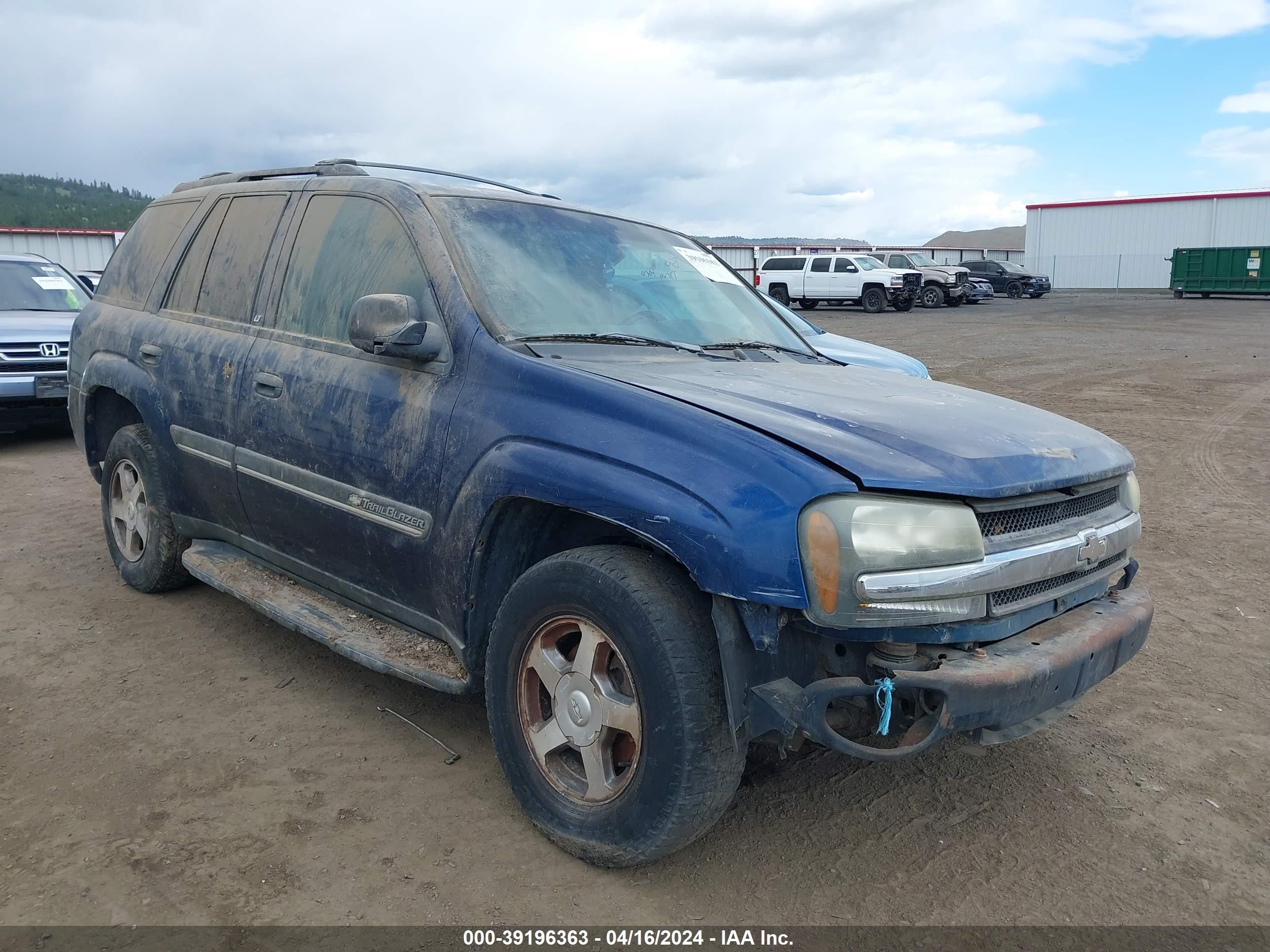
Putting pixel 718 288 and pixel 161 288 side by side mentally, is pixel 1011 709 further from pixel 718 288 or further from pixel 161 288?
pixel 161 288

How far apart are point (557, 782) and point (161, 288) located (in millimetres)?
3195

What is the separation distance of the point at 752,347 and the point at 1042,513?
1409 millimetres

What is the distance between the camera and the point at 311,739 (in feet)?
11.4

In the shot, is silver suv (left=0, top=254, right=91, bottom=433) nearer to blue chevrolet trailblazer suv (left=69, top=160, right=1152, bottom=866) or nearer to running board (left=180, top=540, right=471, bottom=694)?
running board (left=180, top=540, right=471, bottom=694)

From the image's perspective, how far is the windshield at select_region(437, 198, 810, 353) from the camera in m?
3.27

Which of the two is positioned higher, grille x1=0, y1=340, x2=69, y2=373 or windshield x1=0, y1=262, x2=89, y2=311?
windshield x1=0, y1=262, x2=89, y2=311

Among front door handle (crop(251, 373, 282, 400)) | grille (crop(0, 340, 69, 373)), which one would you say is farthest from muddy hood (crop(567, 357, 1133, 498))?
grille (crop(0, 340, 69, 373))

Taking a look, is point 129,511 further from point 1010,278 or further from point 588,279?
point 1010,278

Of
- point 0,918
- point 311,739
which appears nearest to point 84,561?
point 311,739

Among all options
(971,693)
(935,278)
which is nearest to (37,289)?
(971,693)

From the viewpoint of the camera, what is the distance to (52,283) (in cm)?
1018

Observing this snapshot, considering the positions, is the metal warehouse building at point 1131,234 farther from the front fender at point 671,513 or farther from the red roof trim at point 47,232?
the front fender at point 671,513

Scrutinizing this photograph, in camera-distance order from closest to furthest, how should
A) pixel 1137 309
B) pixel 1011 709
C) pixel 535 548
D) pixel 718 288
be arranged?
pixel 1011 709, pixel 535 548, pixel 718 288, pixel 1137 309

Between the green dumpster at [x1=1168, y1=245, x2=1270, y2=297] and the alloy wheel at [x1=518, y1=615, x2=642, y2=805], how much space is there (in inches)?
1528
